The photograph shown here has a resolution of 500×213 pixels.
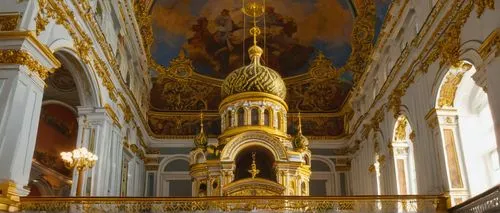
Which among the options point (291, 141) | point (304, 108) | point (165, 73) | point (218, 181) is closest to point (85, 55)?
point (218, 181)

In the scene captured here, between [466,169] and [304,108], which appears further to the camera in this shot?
[304,108]

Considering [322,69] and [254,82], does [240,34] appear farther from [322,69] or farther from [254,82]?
[254,82]

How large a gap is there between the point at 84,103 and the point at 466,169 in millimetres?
10798

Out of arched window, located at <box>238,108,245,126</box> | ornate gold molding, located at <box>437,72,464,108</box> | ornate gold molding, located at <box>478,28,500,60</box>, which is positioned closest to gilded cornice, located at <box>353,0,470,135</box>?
ornate gold molding, located at <box>437,72,464,108</box>

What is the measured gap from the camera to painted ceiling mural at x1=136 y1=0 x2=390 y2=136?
25.6 meters

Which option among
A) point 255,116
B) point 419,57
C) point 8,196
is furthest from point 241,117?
point 8,196

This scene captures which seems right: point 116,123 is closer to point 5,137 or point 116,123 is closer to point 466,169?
point 5,137

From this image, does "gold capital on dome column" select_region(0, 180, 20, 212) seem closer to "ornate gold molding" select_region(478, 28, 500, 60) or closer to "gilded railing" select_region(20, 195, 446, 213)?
"gilded railing" select_region(20, 195, 446, 213)

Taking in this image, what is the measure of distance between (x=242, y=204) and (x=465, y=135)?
619cm

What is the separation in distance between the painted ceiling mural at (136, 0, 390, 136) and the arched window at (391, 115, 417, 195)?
320 inches

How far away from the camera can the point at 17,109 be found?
412 inches

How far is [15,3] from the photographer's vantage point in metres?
11.0

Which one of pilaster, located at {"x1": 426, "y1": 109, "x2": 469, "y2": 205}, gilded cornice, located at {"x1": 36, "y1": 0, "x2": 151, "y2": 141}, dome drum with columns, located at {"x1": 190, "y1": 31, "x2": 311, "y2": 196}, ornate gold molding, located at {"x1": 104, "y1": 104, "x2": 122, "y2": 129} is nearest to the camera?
gilded cornice, located at {"x1": 36, "y1": 0, "x2": 151, "y2": 141}

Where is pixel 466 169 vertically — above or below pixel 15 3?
below
